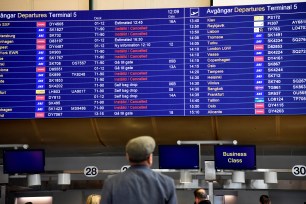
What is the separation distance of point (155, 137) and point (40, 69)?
6.04ft

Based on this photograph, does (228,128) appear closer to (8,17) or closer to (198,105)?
(198,105)

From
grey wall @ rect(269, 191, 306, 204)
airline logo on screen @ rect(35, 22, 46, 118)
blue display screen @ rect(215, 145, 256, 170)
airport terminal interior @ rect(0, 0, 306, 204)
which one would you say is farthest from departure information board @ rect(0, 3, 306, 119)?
grey wall @ rect(269, 191, 306, 204)

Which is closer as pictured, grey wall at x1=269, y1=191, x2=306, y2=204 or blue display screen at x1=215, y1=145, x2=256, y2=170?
blue display screen at x1=215, y1=145, x2=256, y2=170

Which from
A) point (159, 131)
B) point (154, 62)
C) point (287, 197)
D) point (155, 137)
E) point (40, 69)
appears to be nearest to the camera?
point (154, 62)

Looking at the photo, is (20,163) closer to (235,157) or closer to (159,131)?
(159,131)

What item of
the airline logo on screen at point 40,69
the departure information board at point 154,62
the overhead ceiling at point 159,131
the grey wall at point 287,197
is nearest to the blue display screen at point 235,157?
the overhead ceiling at point 159,131

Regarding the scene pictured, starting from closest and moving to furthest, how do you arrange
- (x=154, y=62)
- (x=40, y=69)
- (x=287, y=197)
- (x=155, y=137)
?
(x=154, y=62), (x=40, y=69), (x=155, y=137), (x=287, y=197)

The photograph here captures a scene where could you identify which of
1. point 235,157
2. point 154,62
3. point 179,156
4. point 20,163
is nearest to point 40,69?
point 20,163

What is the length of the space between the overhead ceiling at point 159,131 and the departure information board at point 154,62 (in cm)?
29

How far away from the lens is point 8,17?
8414mm

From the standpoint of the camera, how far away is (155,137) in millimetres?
8445

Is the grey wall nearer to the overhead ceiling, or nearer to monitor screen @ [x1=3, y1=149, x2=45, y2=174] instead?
the overhead ceiling

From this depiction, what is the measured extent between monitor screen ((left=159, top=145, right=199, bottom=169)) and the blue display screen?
30cm

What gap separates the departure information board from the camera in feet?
25.6
